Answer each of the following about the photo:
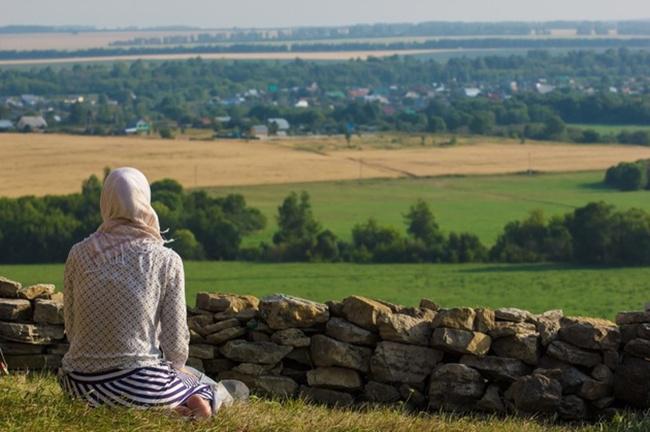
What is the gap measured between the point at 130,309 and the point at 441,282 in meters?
36.8

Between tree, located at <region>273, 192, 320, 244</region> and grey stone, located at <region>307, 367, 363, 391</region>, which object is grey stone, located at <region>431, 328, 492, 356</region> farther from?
tree, located at <region>273, 192, 320, 244</region>

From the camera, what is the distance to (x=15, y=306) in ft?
33.8

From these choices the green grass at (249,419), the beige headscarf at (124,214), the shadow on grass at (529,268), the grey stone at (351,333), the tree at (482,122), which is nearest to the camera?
the green grass at (249,419)

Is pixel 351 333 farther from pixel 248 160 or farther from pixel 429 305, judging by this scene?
pixel 248 160

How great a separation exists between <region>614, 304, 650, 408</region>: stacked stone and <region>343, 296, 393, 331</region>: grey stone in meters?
1.61

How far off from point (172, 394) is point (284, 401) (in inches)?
82.8

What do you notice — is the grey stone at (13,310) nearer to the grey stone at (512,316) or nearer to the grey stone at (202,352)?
the grey stone at (202,352)

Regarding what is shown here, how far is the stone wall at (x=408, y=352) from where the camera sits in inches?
368

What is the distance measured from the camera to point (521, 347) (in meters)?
9.52

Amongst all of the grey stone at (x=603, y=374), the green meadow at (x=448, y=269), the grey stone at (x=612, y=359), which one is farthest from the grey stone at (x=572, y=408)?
the green meadow at (x=448, y=269)

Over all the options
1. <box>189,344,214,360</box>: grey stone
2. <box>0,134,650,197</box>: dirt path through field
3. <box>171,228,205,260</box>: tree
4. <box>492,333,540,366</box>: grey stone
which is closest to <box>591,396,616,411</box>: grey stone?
<box>492,333,540,366</box>: grey stone

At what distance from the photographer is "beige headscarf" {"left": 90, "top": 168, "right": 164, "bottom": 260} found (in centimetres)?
720

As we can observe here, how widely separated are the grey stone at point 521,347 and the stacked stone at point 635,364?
0.56m

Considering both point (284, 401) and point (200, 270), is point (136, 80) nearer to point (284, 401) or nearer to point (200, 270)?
point (200, 270)
